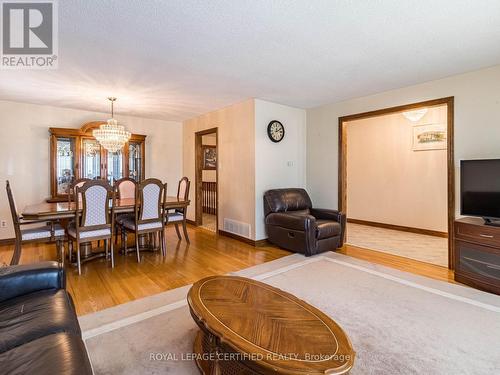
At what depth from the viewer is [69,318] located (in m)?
1.45

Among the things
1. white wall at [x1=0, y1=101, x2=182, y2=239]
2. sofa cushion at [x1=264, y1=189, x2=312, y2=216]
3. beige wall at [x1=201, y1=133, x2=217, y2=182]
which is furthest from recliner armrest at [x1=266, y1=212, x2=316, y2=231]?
beige wall at [x1=201, y1=133, x2=217, y2=182]

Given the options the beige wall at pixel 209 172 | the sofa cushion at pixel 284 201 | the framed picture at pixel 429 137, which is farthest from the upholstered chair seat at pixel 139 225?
the framed picture at pixel 429 137

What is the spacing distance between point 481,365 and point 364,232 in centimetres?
394

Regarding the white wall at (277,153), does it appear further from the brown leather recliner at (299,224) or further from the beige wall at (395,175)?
the beige wall at (395,175)

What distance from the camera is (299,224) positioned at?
12.8ft

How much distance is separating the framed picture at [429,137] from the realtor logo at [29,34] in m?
5.91

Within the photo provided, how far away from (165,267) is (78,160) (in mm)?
3054

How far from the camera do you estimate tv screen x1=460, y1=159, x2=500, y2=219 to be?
281 centimetres

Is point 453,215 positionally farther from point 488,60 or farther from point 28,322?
point 28,322

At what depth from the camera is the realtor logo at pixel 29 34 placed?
6.56ft

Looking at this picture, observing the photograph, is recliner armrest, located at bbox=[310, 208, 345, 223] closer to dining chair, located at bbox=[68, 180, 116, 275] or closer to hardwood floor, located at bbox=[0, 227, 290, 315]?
hardwood floor, located at bbox=[0, 227, 290, 315]

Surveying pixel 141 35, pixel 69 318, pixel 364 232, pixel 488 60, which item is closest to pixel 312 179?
pixel 364 232

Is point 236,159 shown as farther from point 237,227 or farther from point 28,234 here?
point 28,234

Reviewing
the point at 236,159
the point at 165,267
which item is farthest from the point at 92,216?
the point at 236,159
